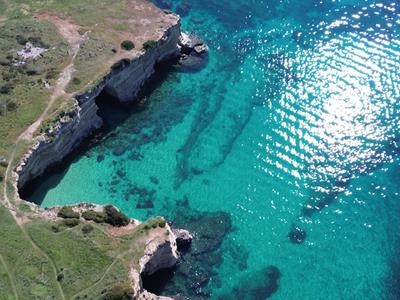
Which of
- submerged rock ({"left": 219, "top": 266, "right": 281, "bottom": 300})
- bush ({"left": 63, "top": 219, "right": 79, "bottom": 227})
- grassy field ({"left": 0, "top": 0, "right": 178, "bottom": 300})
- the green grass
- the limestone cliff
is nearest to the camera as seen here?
grassy field ({"left": 0, "top": 0, "right": 178, "bottom": 300})

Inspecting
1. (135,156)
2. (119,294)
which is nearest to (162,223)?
(119,294)

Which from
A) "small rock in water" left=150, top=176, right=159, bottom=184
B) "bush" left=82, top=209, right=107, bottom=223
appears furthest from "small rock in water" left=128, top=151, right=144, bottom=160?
"bush" left=82, top=209, right=107, bottom=223

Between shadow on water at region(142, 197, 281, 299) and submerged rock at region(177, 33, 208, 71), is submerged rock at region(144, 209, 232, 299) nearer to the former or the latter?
shadow on water at region(142, 197, 281, 299)

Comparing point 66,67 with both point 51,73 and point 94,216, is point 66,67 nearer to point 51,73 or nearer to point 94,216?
point 51,73

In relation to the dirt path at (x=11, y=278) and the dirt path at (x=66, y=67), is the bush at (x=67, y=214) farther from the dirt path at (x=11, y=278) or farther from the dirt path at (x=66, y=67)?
the dirt path at (x=66, y=67)

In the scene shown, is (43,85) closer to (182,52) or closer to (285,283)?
(182,52)

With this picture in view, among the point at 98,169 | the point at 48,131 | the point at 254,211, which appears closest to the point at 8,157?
the point at 48,131
